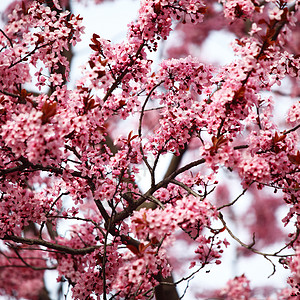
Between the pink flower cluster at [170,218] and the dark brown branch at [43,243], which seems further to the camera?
the dark brown branch at [43,243]

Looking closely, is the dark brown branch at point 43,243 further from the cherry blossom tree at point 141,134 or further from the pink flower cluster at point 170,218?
the pink flower cluster at point 170,218

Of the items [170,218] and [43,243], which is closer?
[170,218]

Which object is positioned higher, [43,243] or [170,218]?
[43,243]

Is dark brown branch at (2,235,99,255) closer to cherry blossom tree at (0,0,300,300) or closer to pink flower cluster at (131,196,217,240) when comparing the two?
cherry blossom tree at (0,0,300,300)

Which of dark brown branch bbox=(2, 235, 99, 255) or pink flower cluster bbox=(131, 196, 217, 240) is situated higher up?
dark brown branch bbox=(2, 235, 99, 255)

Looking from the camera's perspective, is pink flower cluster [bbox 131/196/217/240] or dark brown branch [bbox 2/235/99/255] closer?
pink flower cluster [bbox 131/196/217/240]

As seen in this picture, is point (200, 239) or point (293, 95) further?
point (293, 95)

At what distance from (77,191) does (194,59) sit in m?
1.92

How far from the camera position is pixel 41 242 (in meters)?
4.05

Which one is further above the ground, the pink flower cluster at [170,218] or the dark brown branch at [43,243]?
the dark brown branch at [43,243]

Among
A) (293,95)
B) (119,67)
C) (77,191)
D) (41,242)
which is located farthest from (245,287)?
(293,95)

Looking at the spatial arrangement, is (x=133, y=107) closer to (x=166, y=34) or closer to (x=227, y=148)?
(x=166, y=34)

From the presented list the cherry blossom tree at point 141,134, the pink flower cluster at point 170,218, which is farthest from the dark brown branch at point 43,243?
the pink flower cluster at point 170,218

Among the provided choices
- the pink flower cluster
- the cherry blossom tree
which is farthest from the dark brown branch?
the pink flower cluster
